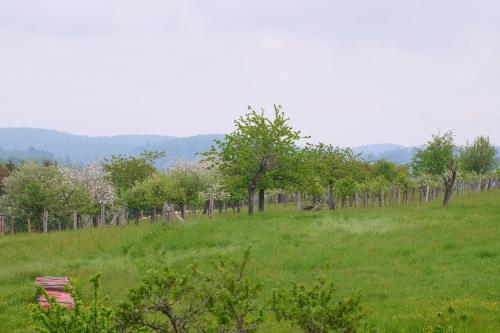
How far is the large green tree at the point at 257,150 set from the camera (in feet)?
143

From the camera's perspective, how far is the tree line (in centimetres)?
4447

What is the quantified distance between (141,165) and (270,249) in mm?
57543

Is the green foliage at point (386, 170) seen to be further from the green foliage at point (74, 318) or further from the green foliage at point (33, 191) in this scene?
the green foliage at point (74, 318)

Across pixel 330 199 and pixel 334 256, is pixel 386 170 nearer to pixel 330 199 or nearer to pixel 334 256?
pixel 330 199

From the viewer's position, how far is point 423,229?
1171 inches

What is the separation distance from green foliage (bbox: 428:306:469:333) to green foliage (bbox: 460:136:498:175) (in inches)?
2867

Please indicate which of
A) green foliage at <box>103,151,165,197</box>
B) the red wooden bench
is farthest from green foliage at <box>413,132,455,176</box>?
the red wooden bench

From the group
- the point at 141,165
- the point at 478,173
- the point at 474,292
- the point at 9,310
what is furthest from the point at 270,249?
the point at 478,173

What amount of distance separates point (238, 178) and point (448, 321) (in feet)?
102

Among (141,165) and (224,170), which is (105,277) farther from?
(141,165)

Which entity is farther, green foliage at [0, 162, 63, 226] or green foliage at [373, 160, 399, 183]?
green foliage at [373, 160, 399, 183]

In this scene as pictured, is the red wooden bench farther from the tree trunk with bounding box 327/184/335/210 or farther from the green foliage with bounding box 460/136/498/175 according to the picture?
the green foliage with bounding box 460/136/498/175

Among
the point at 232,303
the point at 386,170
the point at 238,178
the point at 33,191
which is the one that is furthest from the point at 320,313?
the point at 386,170

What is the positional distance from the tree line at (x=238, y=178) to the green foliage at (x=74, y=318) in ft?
114
